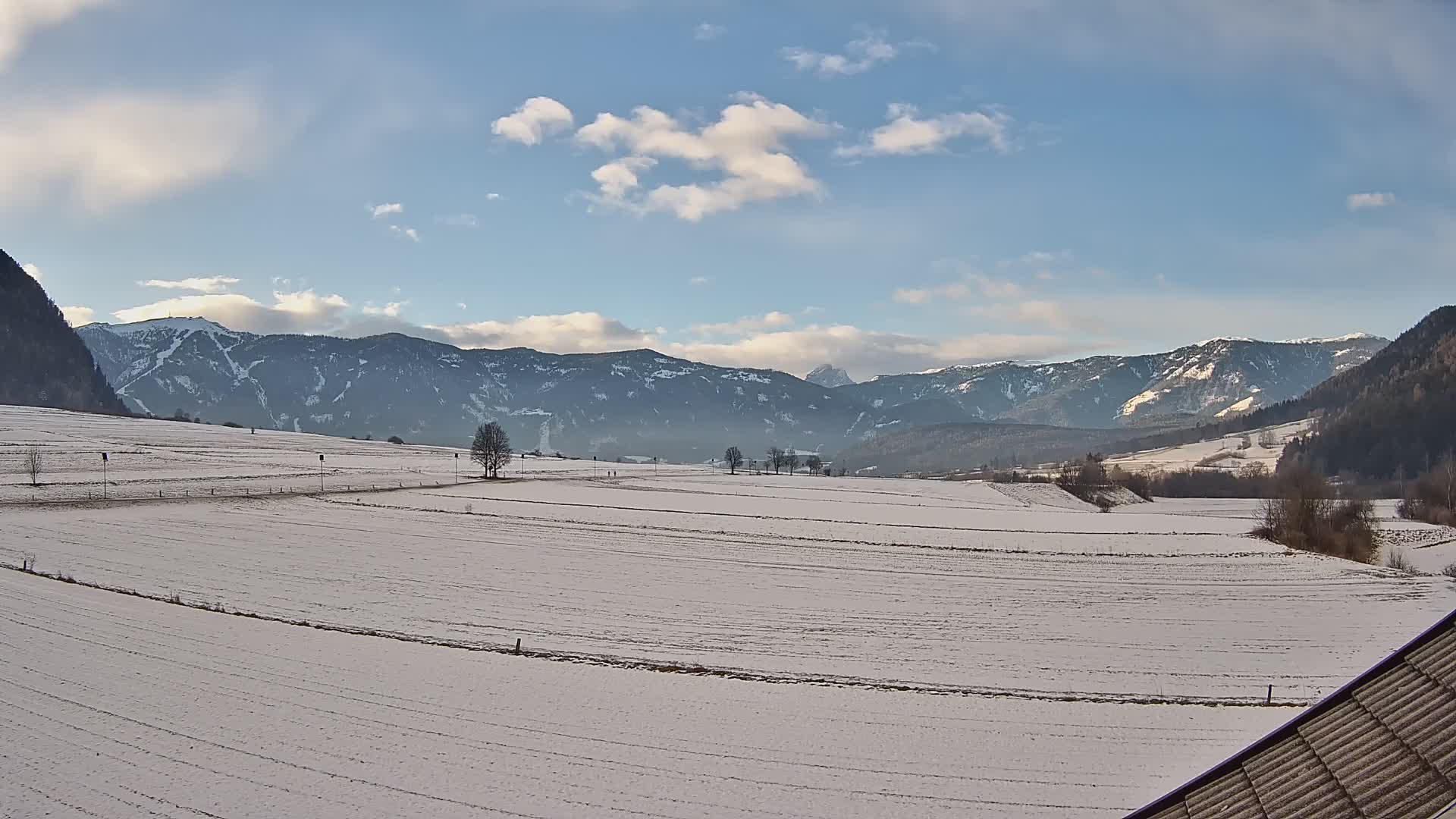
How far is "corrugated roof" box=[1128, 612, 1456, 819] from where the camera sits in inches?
289

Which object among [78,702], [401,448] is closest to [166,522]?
[78,702]

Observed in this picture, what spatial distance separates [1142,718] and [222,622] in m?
29.7

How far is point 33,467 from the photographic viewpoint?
255ft

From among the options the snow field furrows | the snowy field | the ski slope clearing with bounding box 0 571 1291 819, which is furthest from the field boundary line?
the ski slope clearing with bounding box 0 571 1291 819

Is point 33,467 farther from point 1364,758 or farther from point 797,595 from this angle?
point 1364,758

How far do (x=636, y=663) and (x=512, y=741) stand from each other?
26.2ft

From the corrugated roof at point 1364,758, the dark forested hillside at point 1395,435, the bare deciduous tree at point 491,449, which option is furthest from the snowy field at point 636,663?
the dark forested hillside at point 1395,435

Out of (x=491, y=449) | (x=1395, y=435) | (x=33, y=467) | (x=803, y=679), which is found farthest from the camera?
(x=1395, y=435)

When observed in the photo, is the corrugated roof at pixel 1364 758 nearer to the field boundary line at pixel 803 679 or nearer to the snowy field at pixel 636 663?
the snowy field at pixel 636 663

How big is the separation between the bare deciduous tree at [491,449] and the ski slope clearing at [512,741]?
88.1 m

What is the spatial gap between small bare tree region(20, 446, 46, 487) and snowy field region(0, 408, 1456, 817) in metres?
16.3

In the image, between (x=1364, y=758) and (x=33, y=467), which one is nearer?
(x=1364, y=758)

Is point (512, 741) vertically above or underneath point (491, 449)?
underneath

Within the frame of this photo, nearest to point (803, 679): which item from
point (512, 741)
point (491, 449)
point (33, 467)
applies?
point (512, 741)
